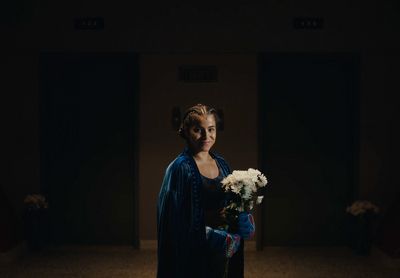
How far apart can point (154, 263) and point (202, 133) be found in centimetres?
284

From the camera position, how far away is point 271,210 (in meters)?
6.32

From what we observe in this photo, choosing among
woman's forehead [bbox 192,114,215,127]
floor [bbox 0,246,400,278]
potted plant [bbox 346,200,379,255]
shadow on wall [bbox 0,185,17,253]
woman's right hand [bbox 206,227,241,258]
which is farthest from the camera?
potted plant [bbox 346,200,379,255]

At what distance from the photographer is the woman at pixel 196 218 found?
304 cm

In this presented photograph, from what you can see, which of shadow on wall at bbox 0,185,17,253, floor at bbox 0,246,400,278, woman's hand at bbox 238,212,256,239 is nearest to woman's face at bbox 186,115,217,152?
woman's hand at bbox 238,212,256,239

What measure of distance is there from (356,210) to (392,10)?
2122 millimetres

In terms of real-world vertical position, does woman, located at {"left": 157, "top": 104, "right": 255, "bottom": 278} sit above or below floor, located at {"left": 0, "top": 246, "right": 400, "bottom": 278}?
above

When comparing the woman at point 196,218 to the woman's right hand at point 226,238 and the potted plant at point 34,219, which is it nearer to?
the woman's right hand at point 226,238

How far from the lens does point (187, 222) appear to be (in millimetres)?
3055

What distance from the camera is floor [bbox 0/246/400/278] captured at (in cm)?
536

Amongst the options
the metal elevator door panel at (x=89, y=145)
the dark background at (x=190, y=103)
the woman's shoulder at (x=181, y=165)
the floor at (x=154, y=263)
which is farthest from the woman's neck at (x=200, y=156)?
the metal elevator door panel at (x=89, y=145)

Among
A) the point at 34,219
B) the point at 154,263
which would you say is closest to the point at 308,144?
the point at 154,263

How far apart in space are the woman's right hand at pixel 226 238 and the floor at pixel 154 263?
2.36 meters

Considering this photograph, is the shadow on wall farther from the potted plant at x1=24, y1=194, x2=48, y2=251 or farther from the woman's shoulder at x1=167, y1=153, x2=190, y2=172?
the woman's shoulder at x1=167, y1=153, x2=190, y2=172

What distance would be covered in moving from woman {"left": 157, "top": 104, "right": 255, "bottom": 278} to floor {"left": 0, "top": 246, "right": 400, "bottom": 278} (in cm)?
229
